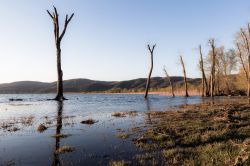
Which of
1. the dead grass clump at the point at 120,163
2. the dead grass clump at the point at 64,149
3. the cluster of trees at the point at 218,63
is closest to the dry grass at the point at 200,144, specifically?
the dead grass clump at the point at 120,163

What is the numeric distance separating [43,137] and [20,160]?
14.4ft

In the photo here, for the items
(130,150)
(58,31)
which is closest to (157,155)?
(130,150)

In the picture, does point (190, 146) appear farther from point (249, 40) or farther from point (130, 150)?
point (249, 40)

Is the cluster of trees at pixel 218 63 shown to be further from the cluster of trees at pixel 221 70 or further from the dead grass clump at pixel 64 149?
the dead grass clump at pixel 64 149

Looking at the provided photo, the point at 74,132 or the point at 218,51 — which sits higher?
the point at 218,51

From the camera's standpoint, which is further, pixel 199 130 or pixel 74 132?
pixel 74 132

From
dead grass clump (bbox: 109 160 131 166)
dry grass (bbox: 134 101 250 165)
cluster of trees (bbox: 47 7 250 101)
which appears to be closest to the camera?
dead grass clump (bbox: 109 160 131 166)

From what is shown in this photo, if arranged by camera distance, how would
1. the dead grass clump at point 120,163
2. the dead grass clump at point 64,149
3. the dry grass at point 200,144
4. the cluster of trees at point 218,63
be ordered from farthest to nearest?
the cluster of trees at point 218,63, the dead grass clump at point 64,149, the dry grass at point 200,144, the dead grass clump at point 120,163

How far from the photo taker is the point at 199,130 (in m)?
14.8

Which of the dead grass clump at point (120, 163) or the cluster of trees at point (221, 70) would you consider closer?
the dead grass clump at point (120, 163)

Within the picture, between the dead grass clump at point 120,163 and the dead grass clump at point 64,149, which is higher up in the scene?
the dead grass clump at point 64,149

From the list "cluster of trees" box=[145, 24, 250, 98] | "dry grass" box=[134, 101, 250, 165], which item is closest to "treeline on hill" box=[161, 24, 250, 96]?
"cluster of trees" box=[145, 24, 250, 98]

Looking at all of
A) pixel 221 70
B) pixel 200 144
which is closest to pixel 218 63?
pixel 221 70

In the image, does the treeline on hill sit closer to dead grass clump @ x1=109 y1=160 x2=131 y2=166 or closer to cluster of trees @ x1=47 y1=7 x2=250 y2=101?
cluster of trees @ x1=47 y1=7 x2=250 y2=101
